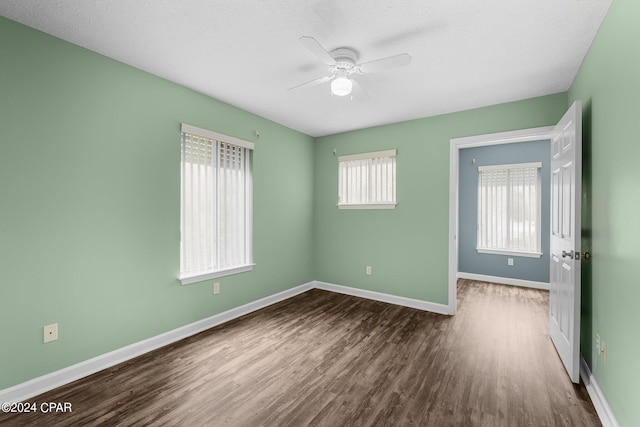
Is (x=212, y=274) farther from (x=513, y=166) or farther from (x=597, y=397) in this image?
(x=513, y=166)

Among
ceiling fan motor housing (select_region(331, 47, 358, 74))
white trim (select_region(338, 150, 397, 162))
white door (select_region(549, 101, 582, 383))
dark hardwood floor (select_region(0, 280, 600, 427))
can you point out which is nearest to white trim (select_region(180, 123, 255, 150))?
white trim (select_region(338, 150, 397, 162))

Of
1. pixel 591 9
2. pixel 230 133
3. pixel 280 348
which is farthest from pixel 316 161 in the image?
pixel 591 9

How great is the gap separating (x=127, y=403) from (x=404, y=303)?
323 centimetres

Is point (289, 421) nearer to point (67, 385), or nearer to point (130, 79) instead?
point (67, 385)

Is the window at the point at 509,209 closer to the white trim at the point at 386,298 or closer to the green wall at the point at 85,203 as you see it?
the white trim at the point at 386,298

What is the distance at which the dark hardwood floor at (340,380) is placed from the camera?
5.93ft

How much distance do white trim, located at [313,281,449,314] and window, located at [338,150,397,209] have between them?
1.30 m

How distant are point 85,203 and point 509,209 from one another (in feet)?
20.0

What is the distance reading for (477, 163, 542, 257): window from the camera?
498cm

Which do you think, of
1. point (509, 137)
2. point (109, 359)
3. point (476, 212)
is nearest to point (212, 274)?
point (109, 359)

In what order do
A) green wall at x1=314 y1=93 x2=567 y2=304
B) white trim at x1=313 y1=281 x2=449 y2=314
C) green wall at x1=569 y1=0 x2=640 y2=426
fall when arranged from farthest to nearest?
1. white trim at x1=313 y1=281 x2=449 y2=314
2. green wall at x1=314 y1=93 x2=567 y2=304
3. green wall at x1=569 y1=0 x2=640 y2=426

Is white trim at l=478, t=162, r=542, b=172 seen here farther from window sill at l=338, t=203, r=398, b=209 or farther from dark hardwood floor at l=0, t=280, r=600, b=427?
dark hardwood floor at l=0, t=280, r=600, b=427

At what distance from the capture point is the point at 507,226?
5215 millimetres

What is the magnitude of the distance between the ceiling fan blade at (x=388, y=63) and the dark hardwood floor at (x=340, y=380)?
238 cm
